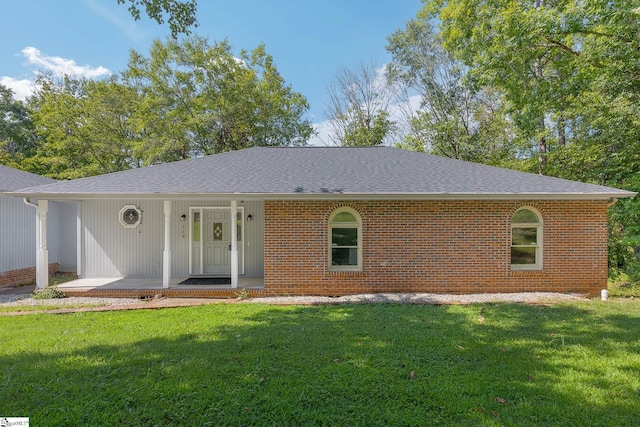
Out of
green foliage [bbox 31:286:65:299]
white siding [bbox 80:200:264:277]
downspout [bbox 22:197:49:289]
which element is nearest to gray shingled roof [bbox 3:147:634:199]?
downspout [bbox 22:197:49:289]

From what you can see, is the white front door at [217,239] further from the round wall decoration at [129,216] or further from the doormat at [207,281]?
the round wall decoration at [129,216]

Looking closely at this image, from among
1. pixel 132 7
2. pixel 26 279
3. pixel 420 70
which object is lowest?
pixel 26 279

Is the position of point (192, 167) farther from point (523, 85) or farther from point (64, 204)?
point (523, 85)

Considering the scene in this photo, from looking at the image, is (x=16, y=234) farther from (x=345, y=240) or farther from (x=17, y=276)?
(x=345, y=240)

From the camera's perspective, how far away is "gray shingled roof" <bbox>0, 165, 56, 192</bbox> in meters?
10.1

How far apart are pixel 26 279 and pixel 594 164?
2166 cm

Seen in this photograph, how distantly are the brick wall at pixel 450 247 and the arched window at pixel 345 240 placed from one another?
0.70 feet

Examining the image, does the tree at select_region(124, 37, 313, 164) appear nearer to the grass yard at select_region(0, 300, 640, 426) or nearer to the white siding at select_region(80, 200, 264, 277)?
the white siding at select_region(80, 200, 264, 277)

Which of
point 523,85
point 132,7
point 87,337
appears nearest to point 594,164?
point 523,85

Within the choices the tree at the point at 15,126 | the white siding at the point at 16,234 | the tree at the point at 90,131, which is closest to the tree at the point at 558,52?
the white siding at the point at 16,234

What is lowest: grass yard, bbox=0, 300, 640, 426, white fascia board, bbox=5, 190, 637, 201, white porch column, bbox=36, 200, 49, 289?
grass yard, bbox=0, 300, 640, 426

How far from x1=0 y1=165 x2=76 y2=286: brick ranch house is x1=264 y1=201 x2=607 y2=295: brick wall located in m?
8.37

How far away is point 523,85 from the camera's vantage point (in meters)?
11.2

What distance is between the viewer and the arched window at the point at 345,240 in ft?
27.4
